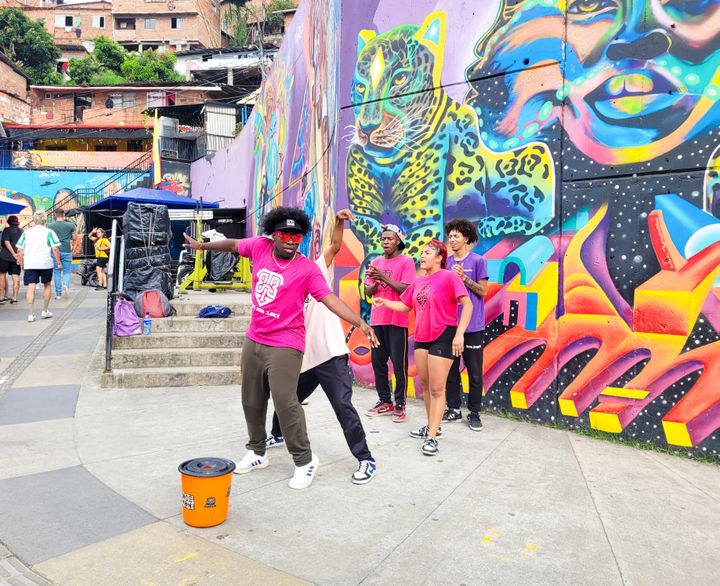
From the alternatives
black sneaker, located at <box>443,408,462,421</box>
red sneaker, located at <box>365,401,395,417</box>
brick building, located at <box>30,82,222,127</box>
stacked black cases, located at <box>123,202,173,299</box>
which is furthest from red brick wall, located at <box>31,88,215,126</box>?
black sneaker, located at <box>443,408,462,421</box>

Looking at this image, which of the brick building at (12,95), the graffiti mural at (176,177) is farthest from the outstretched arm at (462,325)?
the brick building at (12,95)

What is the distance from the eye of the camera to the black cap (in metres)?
3.50

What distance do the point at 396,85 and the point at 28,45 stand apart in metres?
60.2

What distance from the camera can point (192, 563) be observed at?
8.59 ft

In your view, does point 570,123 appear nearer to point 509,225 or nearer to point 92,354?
point 509,225

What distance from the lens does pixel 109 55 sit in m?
51.8

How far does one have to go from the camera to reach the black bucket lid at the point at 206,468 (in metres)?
2.92

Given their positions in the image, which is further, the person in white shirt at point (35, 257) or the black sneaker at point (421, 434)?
the person in white shirt at point (35, 257)

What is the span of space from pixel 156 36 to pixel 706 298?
65630 mm

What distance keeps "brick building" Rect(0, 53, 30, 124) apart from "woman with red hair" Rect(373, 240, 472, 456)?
137 feet

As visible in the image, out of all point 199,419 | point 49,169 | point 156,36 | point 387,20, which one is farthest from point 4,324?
point 156,36

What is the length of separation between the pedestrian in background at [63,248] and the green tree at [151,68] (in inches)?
1585

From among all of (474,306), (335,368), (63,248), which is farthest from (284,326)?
(63,248)

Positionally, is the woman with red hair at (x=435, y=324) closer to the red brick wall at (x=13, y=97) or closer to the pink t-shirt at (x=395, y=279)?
the pink t-shirt at (x=395, y=279)
